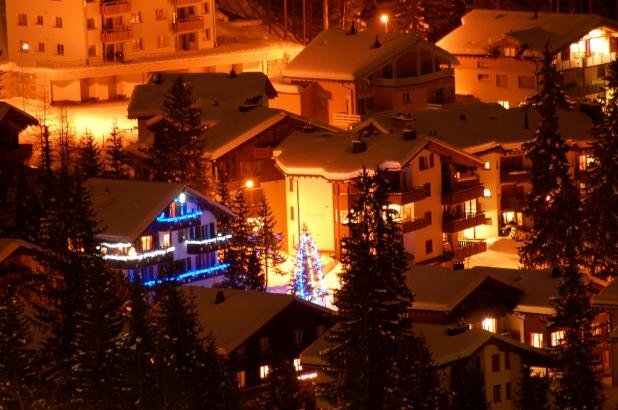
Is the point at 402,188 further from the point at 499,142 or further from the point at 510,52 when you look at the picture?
the point at 510,52

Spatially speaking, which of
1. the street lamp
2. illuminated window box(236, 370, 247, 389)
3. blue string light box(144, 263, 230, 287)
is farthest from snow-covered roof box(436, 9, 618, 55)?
illuminated window box(236, 370, 247, 389)

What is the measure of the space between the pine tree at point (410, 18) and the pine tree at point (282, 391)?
A: 4256 cm

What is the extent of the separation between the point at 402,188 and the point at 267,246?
5.17 meters

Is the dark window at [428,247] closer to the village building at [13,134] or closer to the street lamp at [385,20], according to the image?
the village building at [13,134]

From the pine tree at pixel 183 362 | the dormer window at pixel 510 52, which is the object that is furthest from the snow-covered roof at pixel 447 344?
the dormer window at pixel 510 52

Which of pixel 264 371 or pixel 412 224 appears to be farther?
pixel 412 224

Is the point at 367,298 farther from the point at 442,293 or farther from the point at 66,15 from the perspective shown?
the point at 66,15

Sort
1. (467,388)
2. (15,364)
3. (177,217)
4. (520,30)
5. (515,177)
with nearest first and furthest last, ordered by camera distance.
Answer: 1. (15,364)
2. (467,388)
3. (177,217)
4. (515,177)
5. (520,30)

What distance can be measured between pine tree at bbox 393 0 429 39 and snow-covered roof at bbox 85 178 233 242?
31.0m

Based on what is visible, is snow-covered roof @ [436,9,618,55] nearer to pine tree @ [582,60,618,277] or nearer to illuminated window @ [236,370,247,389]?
pine tree @ [582,60,618,277]

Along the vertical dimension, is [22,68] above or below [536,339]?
above

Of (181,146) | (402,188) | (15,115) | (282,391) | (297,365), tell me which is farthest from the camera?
(15,115)

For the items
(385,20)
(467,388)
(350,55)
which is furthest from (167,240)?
(385,20)

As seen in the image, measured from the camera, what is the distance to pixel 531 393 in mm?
47781
